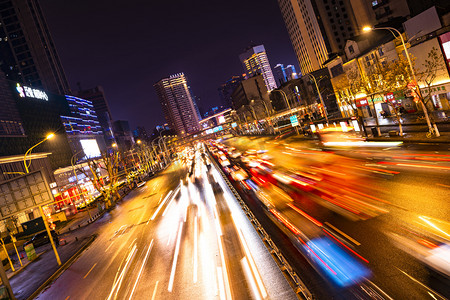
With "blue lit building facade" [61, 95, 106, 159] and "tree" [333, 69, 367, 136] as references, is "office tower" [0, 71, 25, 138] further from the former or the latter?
"tree" [333, 69, 367, 136]

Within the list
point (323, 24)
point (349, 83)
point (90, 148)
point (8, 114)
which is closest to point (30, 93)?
point (8, 114)

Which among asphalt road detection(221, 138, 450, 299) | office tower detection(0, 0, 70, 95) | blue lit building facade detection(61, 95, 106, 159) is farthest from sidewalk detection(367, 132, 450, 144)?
office tower detection(0, 0, 70, 95)

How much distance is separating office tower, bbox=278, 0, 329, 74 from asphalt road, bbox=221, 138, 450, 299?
107945 millimetres

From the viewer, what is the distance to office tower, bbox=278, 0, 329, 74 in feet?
383

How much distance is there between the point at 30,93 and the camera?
78.2 metres

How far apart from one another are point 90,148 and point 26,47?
2072 inches

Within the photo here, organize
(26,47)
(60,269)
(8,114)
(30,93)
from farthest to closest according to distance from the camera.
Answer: (26,47) → (30,93) → (8,114) → (60,269)

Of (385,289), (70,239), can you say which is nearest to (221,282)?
(385,289)

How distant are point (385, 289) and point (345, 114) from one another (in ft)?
216

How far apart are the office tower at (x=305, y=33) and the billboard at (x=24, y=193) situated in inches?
4696

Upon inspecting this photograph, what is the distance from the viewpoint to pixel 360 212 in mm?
13602

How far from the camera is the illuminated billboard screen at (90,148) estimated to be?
105 m

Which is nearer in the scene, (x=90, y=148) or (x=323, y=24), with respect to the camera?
(x=90, y=148)

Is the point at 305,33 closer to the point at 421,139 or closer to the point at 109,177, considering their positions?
the point at 109,177
